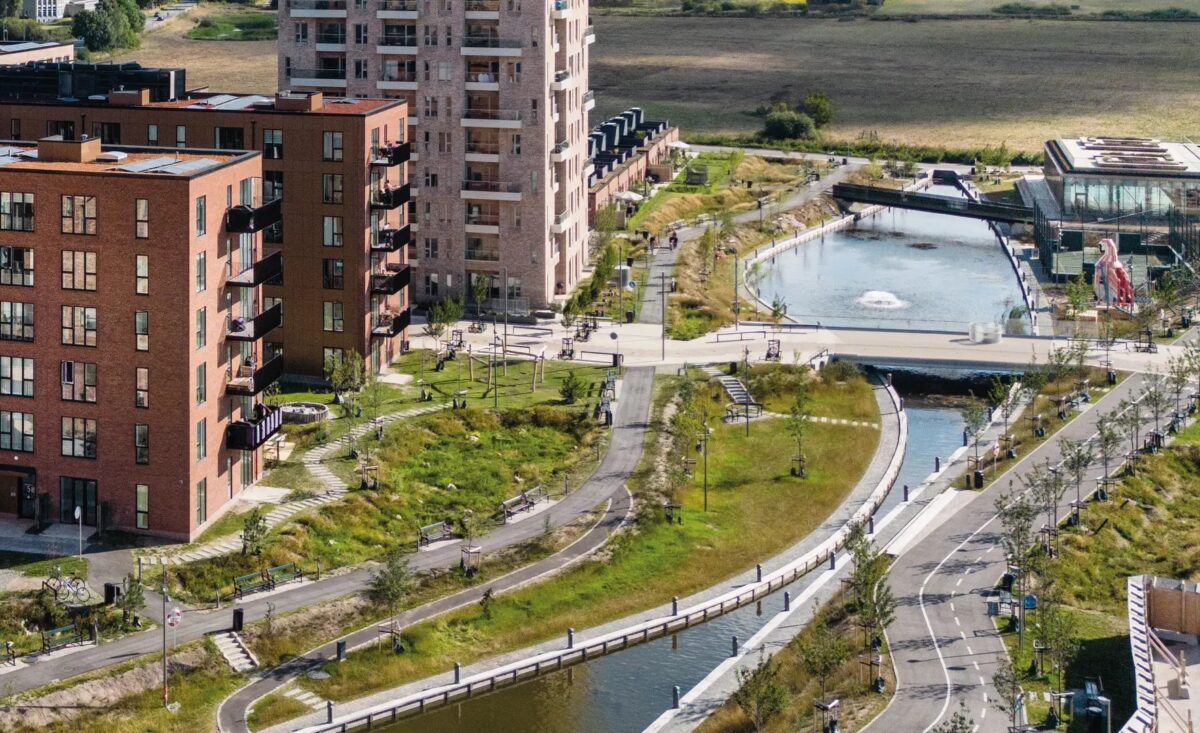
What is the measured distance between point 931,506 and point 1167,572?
14.0 metres

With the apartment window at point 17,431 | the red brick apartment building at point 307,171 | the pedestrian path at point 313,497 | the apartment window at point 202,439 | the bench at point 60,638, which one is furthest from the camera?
the red brick apartment building at point 307,171

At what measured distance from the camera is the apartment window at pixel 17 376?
298 ft

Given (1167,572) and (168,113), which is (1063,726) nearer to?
(1167,572)

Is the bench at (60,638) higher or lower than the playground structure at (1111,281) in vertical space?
lower

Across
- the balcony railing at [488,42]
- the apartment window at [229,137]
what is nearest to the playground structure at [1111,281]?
the balcony railing at [488,42]

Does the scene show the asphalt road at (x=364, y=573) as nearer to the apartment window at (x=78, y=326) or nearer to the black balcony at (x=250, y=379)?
the black balcony at (x=250, y=379)

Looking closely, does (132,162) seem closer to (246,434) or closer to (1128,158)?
(246,434)

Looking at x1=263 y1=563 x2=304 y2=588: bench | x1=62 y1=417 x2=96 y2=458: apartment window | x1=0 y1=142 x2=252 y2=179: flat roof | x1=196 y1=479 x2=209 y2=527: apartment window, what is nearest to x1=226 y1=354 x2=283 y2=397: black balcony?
x1=196 y1=479 x2=209 y2=527: apartment window

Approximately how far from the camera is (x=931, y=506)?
339 feet

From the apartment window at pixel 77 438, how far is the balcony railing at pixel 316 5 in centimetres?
5850

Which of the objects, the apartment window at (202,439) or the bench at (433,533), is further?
the bench at (433,533)

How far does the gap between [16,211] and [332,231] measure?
29.6m

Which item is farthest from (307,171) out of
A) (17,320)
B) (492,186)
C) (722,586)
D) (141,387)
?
(722,586)

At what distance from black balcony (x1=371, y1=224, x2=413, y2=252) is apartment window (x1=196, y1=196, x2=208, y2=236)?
91.8ft
